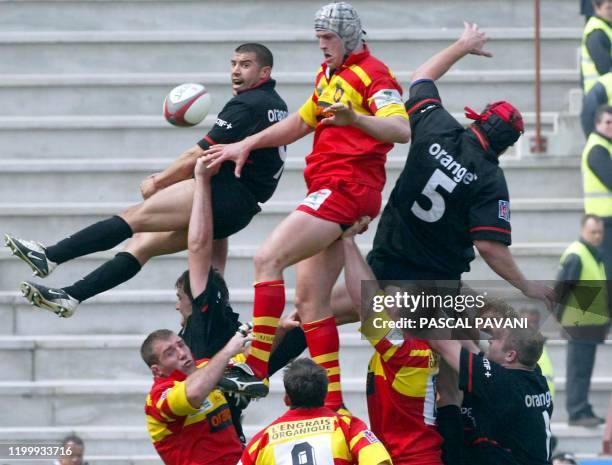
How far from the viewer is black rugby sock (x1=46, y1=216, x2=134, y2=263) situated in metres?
7.98

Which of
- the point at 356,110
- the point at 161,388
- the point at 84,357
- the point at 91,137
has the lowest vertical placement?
the point at 84,357

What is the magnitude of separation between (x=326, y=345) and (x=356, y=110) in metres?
1.20

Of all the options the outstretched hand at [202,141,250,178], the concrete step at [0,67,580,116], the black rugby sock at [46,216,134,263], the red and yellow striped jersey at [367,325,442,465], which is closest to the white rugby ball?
the outstretched hand at [202,141,250,178]

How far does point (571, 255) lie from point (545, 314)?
8.24ft

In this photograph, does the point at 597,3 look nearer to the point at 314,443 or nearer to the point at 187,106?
the point at 187,106

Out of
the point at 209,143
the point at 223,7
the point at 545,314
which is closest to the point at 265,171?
the point at 209,143

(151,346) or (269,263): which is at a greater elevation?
(269,263)

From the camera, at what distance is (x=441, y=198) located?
7.45 m

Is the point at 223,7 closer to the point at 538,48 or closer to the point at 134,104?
the point at 134,104

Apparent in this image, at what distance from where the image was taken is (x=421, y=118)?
7.62m

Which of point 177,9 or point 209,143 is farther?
point 177,9

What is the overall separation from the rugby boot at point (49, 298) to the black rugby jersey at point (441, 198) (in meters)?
1.71

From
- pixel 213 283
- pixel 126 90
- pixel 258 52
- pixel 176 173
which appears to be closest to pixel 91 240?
pixel 176 173

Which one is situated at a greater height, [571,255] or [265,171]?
[265,171]
